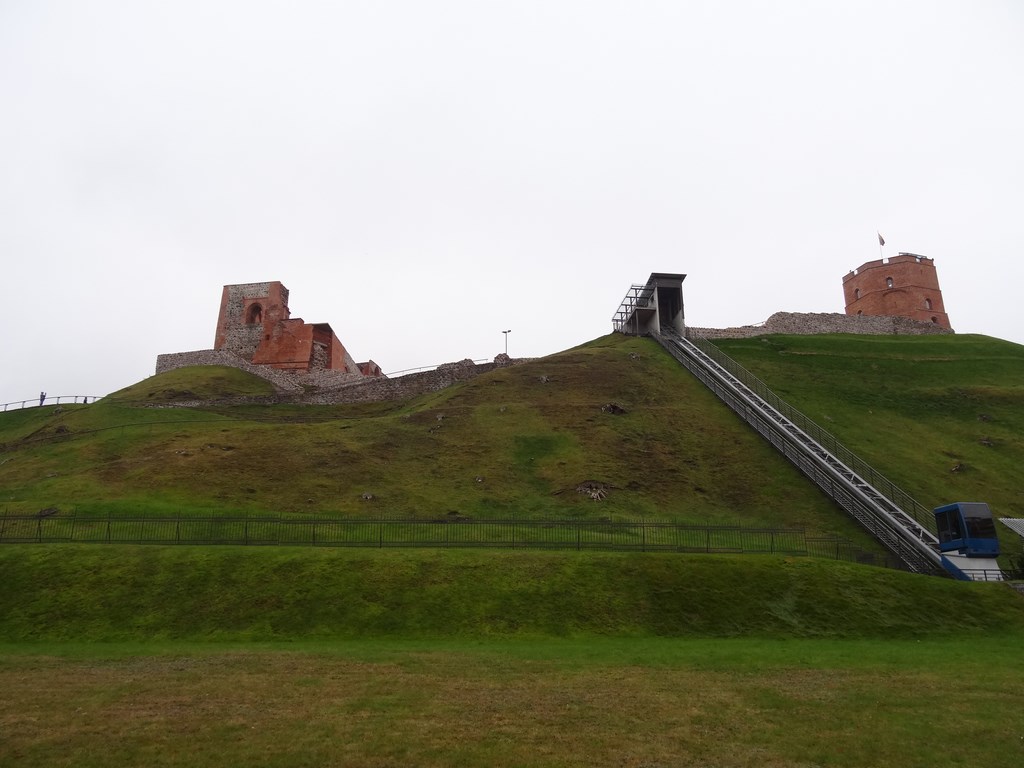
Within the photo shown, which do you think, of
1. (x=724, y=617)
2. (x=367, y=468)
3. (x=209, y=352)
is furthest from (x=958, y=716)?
(x=209, y=352)

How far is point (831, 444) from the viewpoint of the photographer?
40.3 meters

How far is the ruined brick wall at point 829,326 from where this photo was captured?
232ft

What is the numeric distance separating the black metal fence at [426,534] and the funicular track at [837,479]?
226cm

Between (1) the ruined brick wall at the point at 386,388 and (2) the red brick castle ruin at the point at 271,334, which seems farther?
(2) the red brick castle ruin at the point at 271,334

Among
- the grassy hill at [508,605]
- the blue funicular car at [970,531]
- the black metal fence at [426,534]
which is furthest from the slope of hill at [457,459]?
the blue funicular car at [970,531]

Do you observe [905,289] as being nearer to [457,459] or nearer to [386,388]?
[386,388]

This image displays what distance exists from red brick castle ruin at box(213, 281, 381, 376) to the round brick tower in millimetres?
66510

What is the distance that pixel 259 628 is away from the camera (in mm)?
20516

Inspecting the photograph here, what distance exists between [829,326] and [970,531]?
50.2 metres

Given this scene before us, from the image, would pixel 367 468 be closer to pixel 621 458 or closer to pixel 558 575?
pixel 621 458

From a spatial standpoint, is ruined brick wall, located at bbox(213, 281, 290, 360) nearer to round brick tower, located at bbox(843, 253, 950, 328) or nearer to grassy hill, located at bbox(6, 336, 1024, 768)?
grassy hill, located at bbox(6, 336, 1024, 768)

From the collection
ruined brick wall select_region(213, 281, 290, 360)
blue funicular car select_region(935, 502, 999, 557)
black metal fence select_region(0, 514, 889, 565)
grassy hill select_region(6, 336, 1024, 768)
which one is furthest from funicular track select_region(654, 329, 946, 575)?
ruined brick wall select_region(213, 281, 290, 360)

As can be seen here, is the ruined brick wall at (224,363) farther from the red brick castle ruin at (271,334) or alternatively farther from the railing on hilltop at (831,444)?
the railing on hilltop at (831,444)

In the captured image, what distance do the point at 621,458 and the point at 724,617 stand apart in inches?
716
